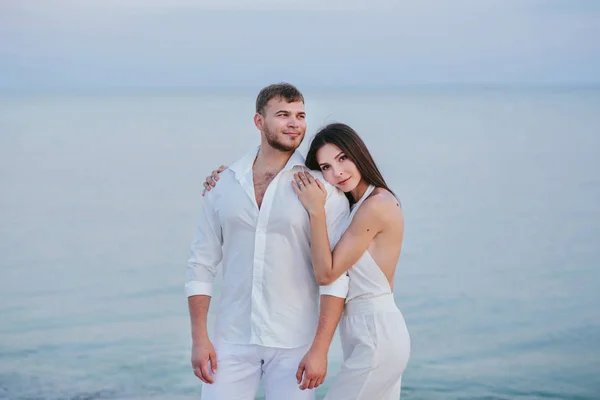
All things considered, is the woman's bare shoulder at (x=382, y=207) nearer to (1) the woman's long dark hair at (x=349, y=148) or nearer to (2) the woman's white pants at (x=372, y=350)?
(1) the woman's long dark hair at (x=349, y=148)

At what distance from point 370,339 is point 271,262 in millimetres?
378

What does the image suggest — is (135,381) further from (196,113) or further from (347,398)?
(196,113)

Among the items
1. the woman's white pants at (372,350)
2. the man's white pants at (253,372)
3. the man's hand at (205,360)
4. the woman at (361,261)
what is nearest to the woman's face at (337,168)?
the woman at (361,261)

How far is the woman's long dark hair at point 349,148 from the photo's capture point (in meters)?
2.81

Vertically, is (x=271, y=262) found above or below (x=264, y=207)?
below

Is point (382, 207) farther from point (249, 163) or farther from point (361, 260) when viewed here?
point (249, 163)

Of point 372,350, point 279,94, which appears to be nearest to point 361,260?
point 372,350

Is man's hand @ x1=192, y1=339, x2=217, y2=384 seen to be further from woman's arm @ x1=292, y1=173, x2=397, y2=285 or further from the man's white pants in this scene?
woman's arm @ x1=292, y1=173, x2=397, y2=285

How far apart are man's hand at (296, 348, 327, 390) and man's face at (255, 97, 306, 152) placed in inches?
25.0

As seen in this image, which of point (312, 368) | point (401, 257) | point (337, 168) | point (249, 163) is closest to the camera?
point (312, 368)

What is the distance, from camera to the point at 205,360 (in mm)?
2836

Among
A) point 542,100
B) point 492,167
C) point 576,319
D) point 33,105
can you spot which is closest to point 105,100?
point 33,105

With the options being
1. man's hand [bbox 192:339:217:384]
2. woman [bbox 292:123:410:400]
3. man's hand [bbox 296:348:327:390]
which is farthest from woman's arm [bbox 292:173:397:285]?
man's hand [bbox 192:339:217:384]

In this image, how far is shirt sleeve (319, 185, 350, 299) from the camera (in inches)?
109
